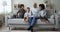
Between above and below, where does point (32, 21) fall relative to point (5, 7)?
below

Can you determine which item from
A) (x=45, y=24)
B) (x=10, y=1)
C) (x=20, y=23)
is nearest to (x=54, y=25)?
(x=45, y=24)

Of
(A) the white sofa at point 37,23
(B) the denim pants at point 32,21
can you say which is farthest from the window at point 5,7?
(B) the denim pants at point 32,21

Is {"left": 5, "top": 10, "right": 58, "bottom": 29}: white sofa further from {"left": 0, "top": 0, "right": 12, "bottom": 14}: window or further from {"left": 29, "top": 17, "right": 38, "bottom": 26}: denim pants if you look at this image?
{"left": 0, "top": 0, "right": 12, "bottom": 14}: window

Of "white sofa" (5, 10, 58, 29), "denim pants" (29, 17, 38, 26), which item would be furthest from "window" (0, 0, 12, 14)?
"denim pants" (29, 17, 38, 26)

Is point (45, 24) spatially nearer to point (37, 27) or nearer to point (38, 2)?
point (37, 27)

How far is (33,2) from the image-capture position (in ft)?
16.3

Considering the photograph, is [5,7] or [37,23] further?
[5,7]

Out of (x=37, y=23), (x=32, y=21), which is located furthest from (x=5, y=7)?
(x=37, y=23)

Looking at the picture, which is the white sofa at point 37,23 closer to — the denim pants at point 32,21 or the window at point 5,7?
the denim pants at point 32,21

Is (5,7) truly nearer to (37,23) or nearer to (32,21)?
(32,21)

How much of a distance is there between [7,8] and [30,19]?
57.8 inches

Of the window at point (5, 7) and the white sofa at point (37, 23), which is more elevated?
the window at point (5, 7)

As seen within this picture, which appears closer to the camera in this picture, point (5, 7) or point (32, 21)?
point (32, 21)

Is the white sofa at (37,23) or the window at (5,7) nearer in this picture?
the white sofa at (37,23)
